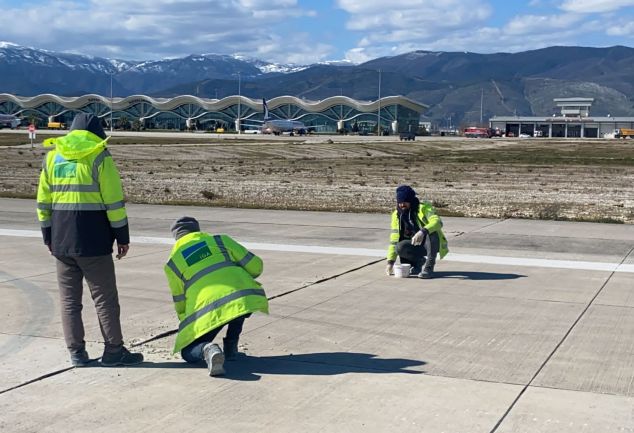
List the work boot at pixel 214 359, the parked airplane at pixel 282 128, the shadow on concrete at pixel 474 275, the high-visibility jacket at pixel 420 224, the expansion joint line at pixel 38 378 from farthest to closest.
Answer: the parked airplane at pixel 282 128 < the shadow on concrete at pixel 474 275 < the high-visibility jacket at pixel 420 224 < the work boot at pixel 214 359 < the expansion joint line at pixel 38 378

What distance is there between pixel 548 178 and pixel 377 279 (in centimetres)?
2453

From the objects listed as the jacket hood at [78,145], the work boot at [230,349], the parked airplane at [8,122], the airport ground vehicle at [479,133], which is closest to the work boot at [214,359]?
the work boot at [230,349]

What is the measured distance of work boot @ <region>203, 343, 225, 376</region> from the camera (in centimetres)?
642

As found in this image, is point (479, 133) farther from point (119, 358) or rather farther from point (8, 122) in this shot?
point (119, 358)

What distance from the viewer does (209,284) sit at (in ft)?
21.7

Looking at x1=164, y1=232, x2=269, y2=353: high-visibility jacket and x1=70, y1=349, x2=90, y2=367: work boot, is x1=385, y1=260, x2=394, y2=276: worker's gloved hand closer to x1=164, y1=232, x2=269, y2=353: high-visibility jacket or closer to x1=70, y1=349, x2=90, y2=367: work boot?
x1=164, y1=232, x2=269, y2=353: high-visibility jacket

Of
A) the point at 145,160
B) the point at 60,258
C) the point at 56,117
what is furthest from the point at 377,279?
the point at 56,117

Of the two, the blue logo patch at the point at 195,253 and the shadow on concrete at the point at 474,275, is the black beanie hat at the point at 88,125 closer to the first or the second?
the blue logo patch at the point at 195,253

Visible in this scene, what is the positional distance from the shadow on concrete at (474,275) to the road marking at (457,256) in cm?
91

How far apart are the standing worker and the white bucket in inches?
185

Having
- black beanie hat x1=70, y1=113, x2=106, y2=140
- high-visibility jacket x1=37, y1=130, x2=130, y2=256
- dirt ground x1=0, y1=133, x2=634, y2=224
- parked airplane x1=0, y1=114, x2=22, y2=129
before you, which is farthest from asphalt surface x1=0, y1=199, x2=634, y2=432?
parked airplane x1=0, y1=114, x2=22, y2=129

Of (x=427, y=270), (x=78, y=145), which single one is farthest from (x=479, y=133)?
(x=78, y=145)

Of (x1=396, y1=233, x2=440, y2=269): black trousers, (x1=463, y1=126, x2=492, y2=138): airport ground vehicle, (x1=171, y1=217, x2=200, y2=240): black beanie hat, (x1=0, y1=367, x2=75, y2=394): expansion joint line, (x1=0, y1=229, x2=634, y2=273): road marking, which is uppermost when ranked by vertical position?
(x1=171, y1=217, x2=200, y2=240): black beanie hat

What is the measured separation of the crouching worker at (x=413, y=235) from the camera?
1089 cm
